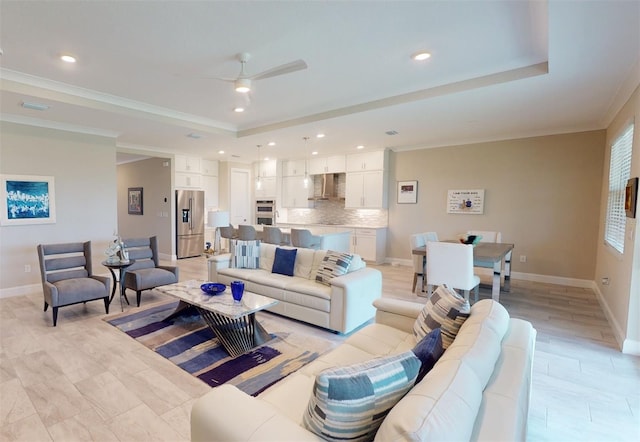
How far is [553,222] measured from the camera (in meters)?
5.42

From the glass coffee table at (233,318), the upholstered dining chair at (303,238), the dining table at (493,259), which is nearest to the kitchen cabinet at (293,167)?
the upholstered dining chair at (303,238)

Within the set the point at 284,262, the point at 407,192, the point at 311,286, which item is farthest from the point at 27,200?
the point at 407,192

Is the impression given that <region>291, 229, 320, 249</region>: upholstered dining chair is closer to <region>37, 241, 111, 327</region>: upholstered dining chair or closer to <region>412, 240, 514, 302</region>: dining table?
<region>412, 240, 514, 302</region>: dining table

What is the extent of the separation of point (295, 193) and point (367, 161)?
2284 millimetres

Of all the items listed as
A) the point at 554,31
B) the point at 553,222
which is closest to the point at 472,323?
the point at 554,31

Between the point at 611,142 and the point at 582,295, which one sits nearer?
the point at 611,142

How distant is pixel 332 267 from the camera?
3615mm

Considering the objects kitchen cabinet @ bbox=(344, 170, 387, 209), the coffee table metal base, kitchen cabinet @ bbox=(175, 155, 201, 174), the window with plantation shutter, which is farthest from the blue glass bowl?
kitchen cabinet @ bbox=(175, 155, 201, 174)

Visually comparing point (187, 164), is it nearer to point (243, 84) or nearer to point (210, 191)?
point (210, 191)

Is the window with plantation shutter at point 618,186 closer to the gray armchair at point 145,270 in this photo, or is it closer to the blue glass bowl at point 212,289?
the blue glass bowl at point 212,289

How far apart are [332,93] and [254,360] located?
3.19m

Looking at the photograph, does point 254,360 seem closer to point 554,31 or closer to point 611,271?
point 554,31

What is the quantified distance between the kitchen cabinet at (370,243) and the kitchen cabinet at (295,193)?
181 cm

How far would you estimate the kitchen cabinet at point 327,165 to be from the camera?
7.66m
